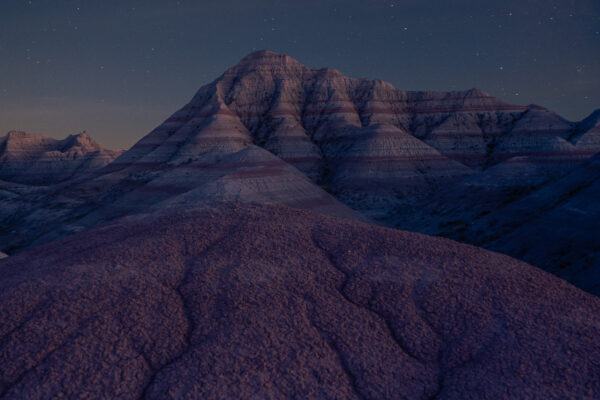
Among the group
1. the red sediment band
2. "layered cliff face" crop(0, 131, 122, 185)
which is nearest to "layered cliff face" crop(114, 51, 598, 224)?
the red sediment band

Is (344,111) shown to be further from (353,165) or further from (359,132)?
(353,165)

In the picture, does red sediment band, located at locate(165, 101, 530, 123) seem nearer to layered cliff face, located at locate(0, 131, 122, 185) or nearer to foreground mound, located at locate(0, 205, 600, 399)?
layered cliff face, located at locate(0, 131, 122, 185)

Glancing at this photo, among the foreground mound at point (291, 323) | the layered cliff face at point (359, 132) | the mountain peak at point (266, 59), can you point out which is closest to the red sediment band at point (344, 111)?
the layered cliff face at point (359, 132)

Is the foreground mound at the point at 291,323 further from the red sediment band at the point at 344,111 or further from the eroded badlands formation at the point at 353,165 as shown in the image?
the red sediment band at the point at 344,111

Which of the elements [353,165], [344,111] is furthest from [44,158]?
[353,165]

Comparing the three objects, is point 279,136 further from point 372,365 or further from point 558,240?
point 372,365

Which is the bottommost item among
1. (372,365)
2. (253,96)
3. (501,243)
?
(501,243)

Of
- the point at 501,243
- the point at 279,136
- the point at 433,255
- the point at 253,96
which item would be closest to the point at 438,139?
the point at 279,136
